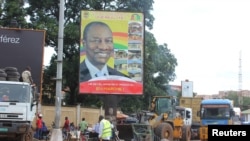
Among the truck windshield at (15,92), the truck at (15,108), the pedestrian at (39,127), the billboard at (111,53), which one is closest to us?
the truck at (15,108)

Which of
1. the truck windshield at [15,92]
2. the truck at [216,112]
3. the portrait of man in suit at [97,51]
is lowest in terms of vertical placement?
the truck at [216,112]

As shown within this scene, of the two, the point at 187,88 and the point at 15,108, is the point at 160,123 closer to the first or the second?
the point at 15,108

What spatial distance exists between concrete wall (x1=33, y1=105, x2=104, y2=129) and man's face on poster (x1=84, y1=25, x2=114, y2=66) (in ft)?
24.0


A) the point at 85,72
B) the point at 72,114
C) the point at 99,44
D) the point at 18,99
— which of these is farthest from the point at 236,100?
the point at 18,99

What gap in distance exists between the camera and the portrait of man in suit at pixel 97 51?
976 inches

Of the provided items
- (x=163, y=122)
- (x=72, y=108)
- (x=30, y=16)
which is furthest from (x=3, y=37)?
(x=30, y=16)

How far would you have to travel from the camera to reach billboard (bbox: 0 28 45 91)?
17219 mm

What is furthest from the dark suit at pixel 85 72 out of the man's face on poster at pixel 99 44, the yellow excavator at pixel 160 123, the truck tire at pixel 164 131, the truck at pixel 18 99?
the truck at pixel 18 99

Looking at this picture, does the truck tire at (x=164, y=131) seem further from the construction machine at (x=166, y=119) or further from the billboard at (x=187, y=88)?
the billboard at (x=187, y=88)

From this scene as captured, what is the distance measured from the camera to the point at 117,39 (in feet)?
82.3

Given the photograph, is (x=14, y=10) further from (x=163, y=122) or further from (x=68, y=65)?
(x=163, y=122)

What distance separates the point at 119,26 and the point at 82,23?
7.03ft

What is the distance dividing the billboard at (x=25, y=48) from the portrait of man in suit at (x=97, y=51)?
7121mm

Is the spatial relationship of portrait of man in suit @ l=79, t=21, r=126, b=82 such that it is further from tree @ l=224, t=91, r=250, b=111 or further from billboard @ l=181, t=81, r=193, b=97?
tree @ l=224, t=91, r=250, b=111
